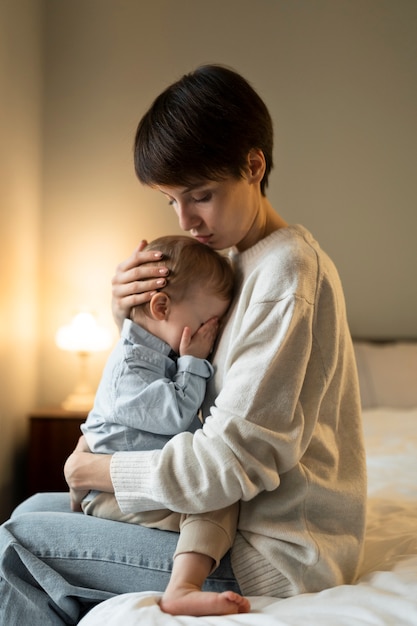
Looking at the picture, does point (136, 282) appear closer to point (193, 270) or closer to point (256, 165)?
point (193, 270)

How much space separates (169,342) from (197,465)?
0.35 meters

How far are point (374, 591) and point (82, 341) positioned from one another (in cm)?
243

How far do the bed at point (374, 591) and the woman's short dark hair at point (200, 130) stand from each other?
0.72 meters

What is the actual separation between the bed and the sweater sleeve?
17cm

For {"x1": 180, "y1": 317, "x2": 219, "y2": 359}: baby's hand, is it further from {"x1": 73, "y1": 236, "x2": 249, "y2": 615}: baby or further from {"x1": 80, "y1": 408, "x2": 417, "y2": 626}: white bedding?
{"x1": 80, "y1": 408, "x2": 417, "y2": 626}: white bedding

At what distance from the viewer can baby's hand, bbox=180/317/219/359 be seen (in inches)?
58.1

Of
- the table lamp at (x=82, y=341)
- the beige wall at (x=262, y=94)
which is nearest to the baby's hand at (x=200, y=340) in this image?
the table lamp at (x=82, y=341)

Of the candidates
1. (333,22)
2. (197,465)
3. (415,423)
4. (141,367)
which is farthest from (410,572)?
(333,22)

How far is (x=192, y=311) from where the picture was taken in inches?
59.2

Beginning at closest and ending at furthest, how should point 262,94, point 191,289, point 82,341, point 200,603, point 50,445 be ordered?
point 200,603 → point 191,289 → point 50,445 → point 82,341 → point 262,94

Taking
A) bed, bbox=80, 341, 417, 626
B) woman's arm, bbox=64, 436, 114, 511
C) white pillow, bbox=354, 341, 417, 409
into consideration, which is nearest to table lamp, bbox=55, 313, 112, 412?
white pillow, bbox=354, 341, 417, 409

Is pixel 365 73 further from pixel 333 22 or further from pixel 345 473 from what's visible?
pixel 345 473

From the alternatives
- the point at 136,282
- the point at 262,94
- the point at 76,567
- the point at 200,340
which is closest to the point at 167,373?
the point at 200,340

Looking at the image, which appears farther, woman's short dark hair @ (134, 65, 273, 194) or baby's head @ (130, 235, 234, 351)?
baby's head @ (130, 235, 234, 351)
